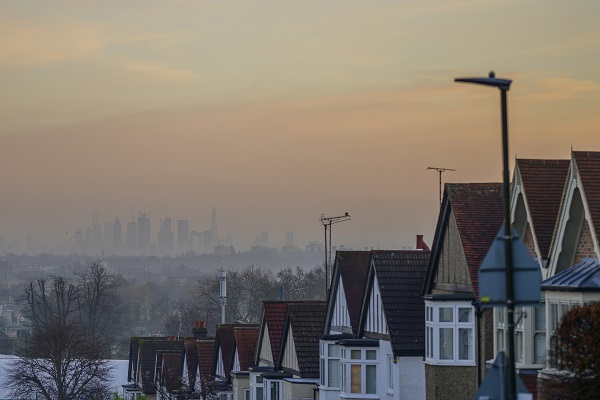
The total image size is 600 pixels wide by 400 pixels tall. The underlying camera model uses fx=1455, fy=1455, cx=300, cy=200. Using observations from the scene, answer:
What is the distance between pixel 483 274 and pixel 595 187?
10.5 metres

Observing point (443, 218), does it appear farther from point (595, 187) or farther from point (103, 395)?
point (103, 395)

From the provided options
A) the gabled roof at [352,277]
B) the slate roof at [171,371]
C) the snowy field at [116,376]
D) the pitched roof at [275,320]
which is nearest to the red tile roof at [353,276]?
the gabled roof at [352,277]

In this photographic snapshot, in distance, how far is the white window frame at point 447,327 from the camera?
38.4m

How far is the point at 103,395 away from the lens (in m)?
92.7

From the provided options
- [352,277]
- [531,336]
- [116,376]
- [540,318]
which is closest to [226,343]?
[352,277]

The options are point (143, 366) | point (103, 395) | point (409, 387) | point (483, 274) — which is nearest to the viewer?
point (483, 274)

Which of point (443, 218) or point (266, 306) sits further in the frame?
point (266, 306)

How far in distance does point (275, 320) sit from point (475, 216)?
20.8 metres

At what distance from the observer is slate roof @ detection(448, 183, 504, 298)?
124ft

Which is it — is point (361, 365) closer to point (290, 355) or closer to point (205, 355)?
point (290, 355)

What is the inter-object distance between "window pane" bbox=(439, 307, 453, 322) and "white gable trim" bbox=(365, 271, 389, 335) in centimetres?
470

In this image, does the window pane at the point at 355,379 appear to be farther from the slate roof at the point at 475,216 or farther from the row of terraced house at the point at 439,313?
the slate roof at the point at 475,216

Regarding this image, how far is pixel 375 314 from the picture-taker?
149 ft

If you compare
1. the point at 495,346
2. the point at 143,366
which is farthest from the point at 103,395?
the point at 495,346
